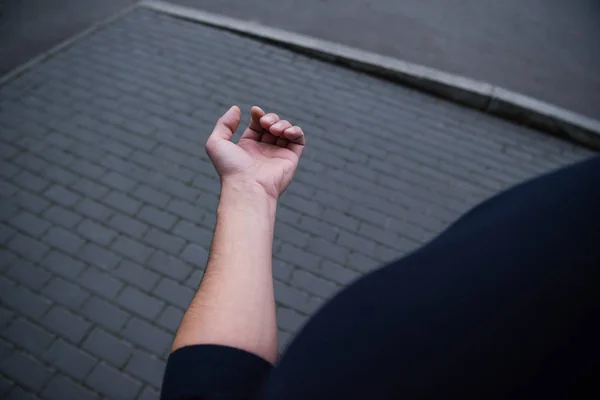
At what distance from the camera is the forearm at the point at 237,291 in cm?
109

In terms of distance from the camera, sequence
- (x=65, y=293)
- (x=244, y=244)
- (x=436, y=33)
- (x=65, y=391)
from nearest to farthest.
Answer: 1. (x=244, y=244)
2. (x=65, y=391)
3. (x=65, y=293)
4. (x=436, y=33)

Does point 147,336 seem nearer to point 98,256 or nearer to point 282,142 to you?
point 98,256

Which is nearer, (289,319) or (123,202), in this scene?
(289,319)

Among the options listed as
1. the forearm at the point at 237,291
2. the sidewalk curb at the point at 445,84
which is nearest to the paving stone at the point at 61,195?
the forearm at the point at 237,291

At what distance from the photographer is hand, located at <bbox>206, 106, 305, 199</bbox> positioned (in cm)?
162

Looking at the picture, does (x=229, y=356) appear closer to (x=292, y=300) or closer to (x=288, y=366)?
(x=288, y=366)

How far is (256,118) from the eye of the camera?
1.78 meters

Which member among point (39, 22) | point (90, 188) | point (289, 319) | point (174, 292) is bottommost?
point (174, 292)

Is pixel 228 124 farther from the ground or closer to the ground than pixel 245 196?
farther from the ground

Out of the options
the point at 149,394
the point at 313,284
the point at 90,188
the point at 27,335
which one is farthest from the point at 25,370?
the point at 313,284

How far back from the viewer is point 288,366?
92cm

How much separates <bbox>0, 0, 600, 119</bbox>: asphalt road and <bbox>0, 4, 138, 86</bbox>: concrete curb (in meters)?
0.13

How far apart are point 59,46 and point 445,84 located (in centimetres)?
468

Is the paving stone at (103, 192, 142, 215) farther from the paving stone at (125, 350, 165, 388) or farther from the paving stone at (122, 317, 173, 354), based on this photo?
the paving stone at (125, 350, 165, 388)
